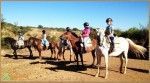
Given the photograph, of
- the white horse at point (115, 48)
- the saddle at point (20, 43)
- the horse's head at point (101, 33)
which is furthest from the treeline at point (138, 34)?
the horse's head at point (101, 33)

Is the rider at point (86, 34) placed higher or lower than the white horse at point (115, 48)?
higher

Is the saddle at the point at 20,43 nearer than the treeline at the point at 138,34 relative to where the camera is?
Yes

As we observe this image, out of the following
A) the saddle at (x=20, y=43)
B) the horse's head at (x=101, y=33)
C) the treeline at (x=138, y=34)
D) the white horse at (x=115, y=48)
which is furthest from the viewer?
the treeline at (x=138, y=34)

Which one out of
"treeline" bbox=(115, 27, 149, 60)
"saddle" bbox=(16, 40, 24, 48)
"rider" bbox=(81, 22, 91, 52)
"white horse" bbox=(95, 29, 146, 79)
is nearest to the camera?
"white horse" bbox=(95, 29, 146, 79)

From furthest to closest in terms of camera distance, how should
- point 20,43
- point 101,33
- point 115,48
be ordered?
point 20,43 < point 115,48 < point 101,33

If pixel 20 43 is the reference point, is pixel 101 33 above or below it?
above

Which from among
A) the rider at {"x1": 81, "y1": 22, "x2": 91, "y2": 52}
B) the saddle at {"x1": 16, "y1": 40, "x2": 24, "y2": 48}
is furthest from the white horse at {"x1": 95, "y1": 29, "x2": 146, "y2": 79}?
the saddle at {"x1": 16, "y1": 40, "x2": 24, "y2": 48}

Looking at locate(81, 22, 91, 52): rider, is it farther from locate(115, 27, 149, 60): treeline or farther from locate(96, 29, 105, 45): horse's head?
locate(115, 27, 149, 60): treeline

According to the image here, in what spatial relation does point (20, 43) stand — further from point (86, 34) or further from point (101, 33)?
point (101, 33)

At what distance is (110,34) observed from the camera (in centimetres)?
947

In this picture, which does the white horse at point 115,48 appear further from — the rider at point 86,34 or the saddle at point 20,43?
the saddle at point 20,43

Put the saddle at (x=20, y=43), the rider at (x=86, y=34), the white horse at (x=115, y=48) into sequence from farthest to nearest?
the saddle at (x=20, y=43) < the rider at (x=86, y=34) < the white horse at (x=115, y=48)

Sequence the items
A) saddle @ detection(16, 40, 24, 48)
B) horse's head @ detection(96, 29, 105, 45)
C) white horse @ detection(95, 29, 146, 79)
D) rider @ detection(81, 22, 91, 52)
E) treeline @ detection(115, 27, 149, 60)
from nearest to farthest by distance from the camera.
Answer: horse's head @ detection(96, 29, 105, 45) → white horse @ detection(95, 29, 146, 79) → rider @ detection(81, 22, 91, 52) → saddle @ detection(16, 40, 24, 48) → treeline @ detection(115, 27, 149, 60)

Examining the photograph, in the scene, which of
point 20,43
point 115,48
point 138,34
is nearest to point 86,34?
point 115,48
